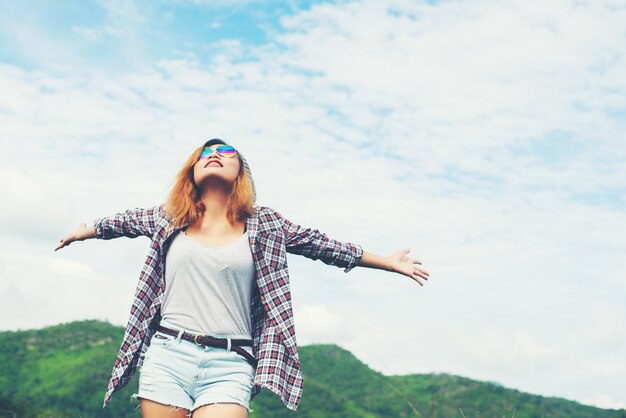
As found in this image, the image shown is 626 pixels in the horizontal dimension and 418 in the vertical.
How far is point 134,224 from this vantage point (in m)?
4.04

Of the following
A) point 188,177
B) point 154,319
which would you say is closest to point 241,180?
point 188,177

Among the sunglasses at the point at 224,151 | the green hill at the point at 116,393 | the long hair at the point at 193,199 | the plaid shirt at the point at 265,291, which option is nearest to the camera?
the plaid shirt at the point at 265,291

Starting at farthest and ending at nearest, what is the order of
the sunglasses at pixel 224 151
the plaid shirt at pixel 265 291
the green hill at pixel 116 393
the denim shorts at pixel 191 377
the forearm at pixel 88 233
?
the green hill at pixel 116 393 → the forearm at pixel 88 233 → the sunglasses at pixel 224 151 → the plaid shirt at pixel 265 291 → the denim shorts at pixel 191 377

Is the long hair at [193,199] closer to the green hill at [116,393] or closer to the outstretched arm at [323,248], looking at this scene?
the outstretched arm at [323,248]

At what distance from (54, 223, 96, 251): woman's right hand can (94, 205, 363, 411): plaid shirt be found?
26 centimetres

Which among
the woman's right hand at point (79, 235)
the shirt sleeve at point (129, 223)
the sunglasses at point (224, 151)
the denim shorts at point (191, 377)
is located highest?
the sunglasses at point (224, 151)

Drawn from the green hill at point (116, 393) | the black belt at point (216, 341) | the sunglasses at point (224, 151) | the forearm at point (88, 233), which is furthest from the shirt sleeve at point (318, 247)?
the green hill at point (116, 393)

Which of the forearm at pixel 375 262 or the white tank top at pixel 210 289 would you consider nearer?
the white tank top at pixel 210 289

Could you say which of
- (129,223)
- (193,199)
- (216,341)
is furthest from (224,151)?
(216,341)

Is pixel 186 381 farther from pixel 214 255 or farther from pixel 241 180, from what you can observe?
pixel 241 180

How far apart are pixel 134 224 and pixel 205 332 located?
94 centimetres

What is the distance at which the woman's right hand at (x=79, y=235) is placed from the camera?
13.7 ft

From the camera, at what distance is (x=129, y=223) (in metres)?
4.05

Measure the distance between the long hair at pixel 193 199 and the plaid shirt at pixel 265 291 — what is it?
64 mm
